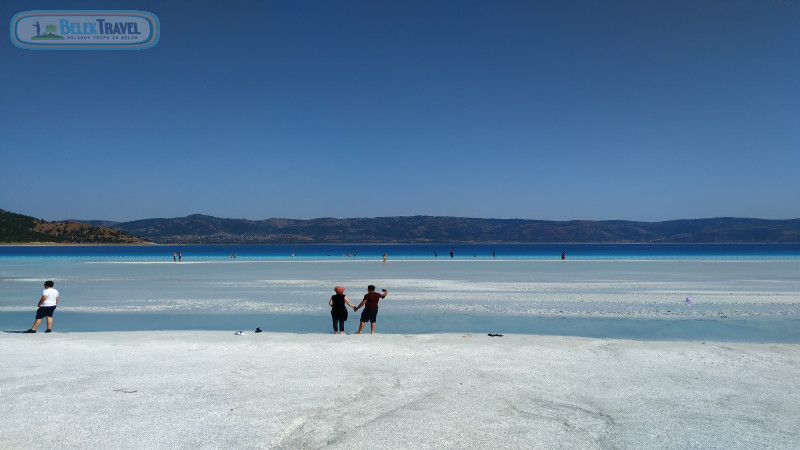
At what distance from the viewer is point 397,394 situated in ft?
27.5

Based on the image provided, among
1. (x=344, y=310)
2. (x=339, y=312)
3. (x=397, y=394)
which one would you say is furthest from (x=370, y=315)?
(x=397, y=394)

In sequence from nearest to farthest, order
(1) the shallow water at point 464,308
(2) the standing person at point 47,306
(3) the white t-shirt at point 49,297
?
(2) the standing person at point 47,306 → (3) the white t-shirt at point 49,297 → (1) the shallow water at point 464,308

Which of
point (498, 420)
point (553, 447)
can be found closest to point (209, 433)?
point (498, 420)

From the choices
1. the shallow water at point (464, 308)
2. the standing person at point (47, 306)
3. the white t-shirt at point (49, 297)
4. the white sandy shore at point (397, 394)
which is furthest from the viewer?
the shallow water at point (464, 308)

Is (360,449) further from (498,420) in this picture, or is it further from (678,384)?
(678,384)

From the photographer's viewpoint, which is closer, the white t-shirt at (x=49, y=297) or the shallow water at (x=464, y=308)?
the white t-shirt at (x=49, y=297)

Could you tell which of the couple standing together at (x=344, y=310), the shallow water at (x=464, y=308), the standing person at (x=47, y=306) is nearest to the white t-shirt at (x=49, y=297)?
the standing person at (x=47, y=306)

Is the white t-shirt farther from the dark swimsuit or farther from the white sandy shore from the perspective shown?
the dark swimsuit

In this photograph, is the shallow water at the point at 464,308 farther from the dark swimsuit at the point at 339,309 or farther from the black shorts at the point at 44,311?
the dark swimsuit at the point at 339,309

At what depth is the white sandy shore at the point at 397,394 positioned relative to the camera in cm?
655

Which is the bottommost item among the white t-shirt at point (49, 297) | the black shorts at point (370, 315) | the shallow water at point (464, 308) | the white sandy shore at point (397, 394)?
the shallow water at point (464, 308)

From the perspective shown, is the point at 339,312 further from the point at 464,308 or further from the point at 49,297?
the point at 49,297

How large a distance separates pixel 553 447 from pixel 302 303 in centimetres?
1758

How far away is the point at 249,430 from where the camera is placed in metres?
6.77
